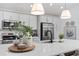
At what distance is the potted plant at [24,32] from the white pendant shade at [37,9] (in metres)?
0.21

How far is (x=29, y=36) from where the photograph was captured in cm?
150

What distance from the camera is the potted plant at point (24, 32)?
4.83 ft

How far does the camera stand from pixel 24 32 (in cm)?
149

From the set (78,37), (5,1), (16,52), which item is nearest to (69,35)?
(78,37)

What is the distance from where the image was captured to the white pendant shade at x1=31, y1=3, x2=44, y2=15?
1.48 metres

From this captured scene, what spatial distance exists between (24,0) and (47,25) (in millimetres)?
447

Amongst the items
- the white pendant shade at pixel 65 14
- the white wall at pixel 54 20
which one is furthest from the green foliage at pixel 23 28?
the white pendant shade at pixel 65 14

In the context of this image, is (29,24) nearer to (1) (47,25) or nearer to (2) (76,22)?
(1) (47,25)

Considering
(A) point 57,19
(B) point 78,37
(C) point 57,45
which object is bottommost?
(C) point 57,45

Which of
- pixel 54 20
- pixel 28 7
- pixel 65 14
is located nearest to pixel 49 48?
pixel 54 20

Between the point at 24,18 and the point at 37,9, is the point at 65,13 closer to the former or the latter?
the point at 37,9

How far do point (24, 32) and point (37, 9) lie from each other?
13.2 inches

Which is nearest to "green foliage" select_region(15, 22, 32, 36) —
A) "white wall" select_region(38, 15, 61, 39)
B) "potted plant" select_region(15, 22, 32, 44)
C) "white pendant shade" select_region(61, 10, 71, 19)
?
"potted plant" select_region(15, 22, 32, 44)

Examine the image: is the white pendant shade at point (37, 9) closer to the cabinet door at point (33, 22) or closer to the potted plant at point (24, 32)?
the cabinet door at point (33, 22)
